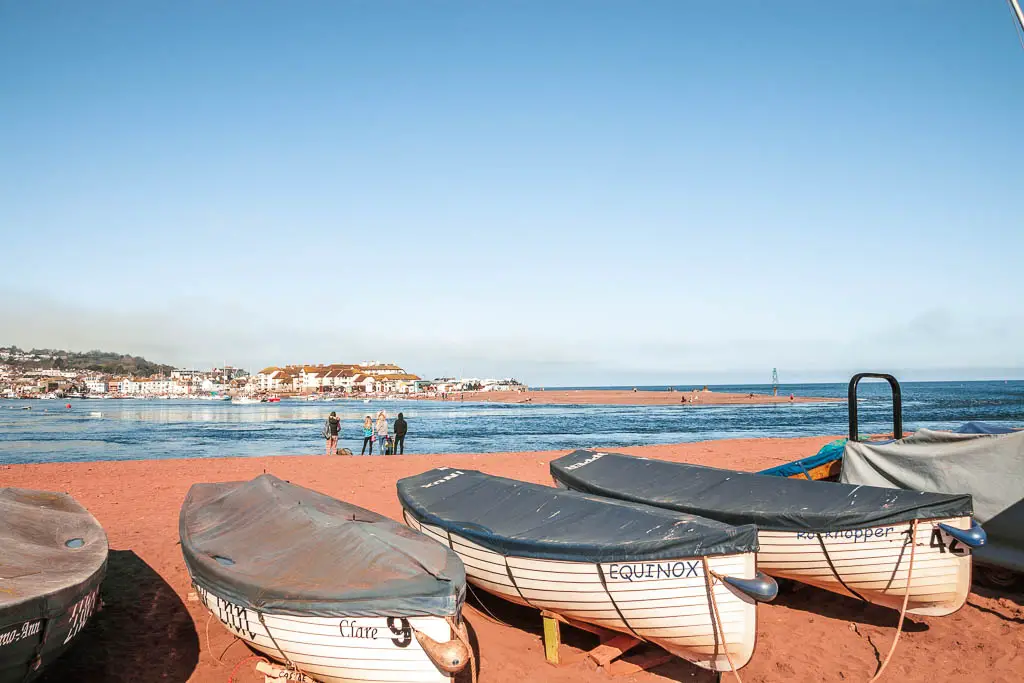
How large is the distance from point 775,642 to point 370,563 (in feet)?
14.9

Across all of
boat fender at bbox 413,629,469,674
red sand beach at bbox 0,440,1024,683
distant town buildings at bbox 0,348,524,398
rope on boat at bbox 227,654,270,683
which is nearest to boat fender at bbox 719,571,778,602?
red sand beach at bbox 0,440,1024,683

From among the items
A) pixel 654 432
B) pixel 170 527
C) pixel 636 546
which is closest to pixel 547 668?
pixel 636 546

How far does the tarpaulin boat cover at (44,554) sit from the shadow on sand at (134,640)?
3.07 ft

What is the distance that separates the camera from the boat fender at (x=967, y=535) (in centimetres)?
649

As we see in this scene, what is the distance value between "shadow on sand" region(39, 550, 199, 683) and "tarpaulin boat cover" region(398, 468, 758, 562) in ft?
9.72

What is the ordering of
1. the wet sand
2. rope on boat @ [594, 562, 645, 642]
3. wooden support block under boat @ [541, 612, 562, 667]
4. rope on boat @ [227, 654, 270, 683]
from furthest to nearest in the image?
1. the wet sand
2. wooden support block under boat @ [541, 612, 562, 667]
3. rope on boat @ [227, 654, 270, 683]
4. rope on boat @ [594, 562, 645, 642]

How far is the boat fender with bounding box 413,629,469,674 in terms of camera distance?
4.96 metres

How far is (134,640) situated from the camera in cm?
694

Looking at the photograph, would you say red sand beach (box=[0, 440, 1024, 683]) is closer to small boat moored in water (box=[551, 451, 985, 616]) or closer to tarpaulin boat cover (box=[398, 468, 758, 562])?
small boat moored in water (box=[551, 451, 985, 616])

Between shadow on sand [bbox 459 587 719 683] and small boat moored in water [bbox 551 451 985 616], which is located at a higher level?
small boat moored in water [bbox 551 451 985 616]

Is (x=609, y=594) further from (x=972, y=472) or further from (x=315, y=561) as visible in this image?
(x=972, y=472)

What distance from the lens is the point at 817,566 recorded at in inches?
281

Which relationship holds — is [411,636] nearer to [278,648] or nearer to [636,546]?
[278,648]

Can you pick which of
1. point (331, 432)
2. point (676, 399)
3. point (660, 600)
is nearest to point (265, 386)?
point (676, 399)
